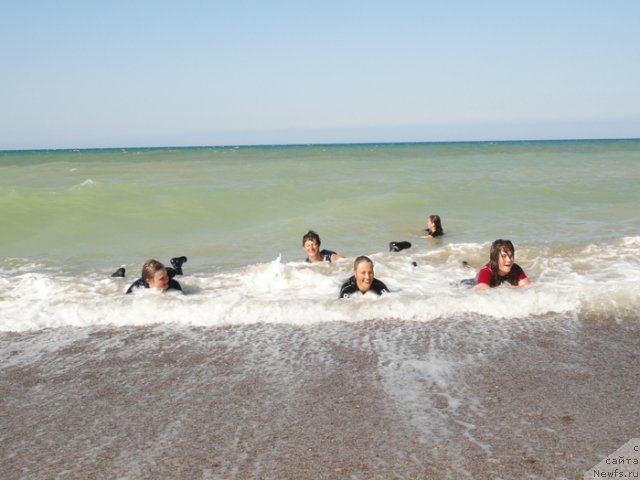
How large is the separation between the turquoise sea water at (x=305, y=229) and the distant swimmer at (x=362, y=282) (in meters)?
0.58

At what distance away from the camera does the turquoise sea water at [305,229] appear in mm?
9594

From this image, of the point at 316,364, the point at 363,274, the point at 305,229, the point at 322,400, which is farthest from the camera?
the point at 305,229

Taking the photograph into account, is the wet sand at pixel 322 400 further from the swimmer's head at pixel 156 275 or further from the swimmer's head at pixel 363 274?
the swimmer's head at pixel 156 275

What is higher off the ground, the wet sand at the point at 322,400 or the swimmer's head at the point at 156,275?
the swimmer's head at the point at 156,275

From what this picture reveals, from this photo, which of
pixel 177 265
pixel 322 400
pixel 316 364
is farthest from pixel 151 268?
pixel 322 400

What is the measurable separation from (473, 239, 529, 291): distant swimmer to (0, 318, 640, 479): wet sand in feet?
4.46

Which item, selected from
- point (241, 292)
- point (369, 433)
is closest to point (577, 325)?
point (369, 433)

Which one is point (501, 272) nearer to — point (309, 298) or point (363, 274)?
point (363, 274)

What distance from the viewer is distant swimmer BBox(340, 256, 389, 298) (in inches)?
299

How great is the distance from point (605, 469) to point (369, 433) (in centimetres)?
147

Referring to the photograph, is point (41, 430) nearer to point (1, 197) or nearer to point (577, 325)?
point (577, 325)

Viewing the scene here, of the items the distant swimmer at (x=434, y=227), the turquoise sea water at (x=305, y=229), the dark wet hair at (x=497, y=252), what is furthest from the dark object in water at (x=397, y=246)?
the dark wet hair at (x=497, y=252)

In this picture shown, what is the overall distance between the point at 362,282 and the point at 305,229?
8.76 m

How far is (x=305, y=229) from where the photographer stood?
53.7 ft
